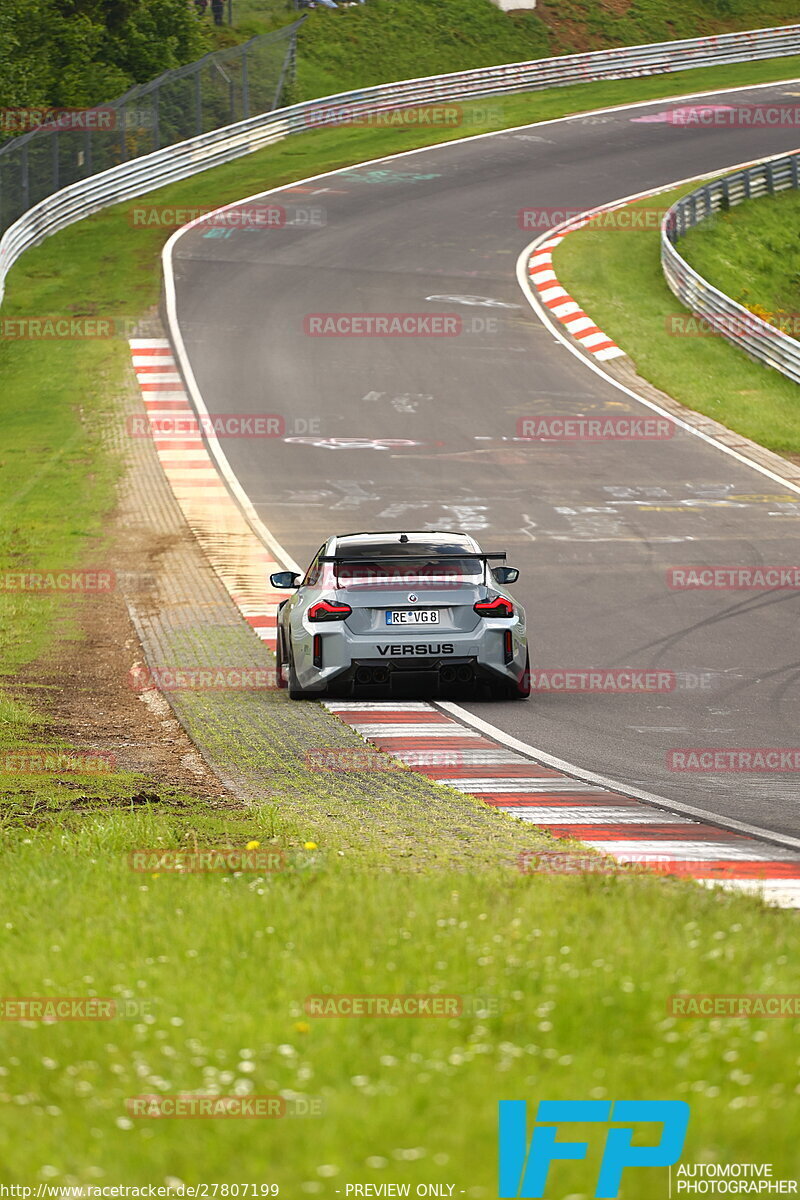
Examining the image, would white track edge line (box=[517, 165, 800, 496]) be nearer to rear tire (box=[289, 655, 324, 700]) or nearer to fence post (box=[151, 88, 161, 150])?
fence post (box=[151, 88, 161, 150])

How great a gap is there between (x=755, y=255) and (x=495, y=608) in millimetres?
31488

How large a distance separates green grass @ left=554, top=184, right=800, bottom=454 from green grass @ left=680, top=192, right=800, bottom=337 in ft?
0.56

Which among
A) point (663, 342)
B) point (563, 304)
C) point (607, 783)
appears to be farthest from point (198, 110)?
point (607, 783)

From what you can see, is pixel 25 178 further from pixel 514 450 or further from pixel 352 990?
pixel 352 990

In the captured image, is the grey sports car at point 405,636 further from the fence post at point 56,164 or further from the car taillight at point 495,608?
the fence post at point 56,164

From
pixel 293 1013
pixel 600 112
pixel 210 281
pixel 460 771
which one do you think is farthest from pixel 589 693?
pixel 600 112

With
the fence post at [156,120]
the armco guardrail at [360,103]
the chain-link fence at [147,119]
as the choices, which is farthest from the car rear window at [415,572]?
the fence post at [156,120]

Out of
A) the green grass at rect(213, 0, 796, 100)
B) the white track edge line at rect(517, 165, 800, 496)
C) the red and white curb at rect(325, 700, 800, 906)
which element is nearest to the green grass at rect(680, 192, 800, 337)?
the white track edge line at rect(517, 165, 800, 496)

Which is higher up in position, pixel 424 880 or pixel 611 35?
pixel 611 35

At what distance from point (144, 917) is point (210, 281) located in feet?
109

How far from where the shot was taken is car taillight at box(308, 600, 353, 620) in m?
12.9

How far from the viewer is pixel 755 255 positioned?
4144cm

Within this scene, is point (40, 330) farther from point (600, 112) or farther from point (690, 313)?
point (600, 112)

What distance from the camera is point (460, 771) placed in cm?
1011
